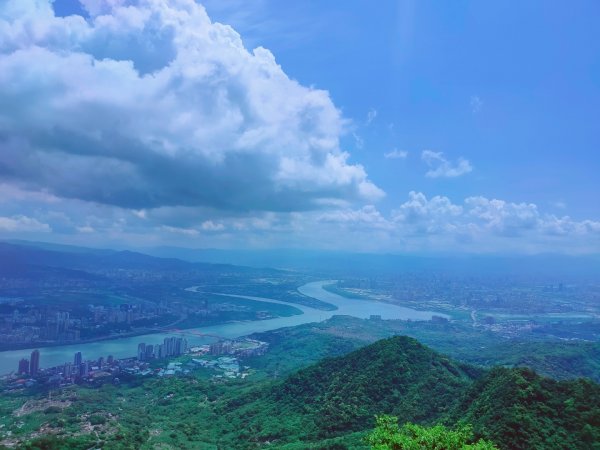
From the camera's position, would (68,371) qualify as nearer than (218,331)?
Yes

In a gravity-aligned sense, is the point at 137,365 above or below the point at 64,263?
below

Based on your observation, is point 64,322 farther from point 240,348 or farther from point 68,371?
point 240,348

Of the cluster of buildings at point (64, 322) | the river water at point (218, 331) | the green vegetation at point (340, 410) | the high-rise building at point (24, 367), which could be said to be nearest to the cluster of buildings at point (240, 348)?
the river water at point (218, 331)

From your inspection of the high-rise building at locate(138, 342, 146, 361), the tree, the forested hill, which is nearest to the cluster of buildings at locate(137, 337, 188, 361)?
the high-rise building at locate(138, 342, 146, 361)

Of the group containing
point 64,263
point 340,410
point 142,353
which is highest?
point 64,263

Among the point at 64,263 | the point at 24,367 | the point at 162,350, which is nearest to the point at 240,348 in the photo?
the point at 162,350

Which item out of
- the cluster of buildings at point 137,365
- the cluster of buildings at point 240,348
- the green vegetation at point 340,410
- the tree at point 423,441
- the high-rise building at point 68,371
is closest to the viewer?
the tree at point 423,441

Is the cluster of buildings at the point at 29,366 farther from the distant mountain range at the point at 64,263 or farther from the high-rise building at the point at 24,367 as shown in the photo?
the distant mountain range at the point at 64,263
